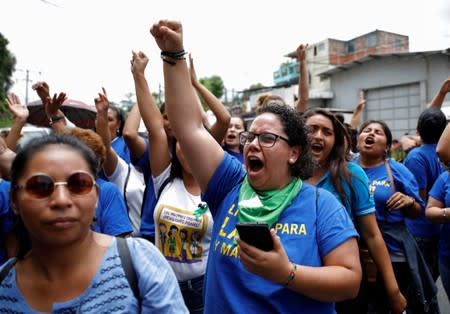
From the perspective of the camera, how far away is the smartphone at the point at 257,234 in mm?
1509

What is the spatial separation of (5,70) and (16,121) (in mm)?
26989

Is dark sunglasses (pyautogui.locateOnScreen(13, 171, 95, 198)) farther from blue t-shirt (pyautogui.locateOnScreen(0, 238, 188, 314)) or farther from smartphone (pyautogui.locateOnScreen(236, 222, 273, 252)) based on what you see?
smartphone (pyautogui.locateOnScreen(236, 222, 273, 252))

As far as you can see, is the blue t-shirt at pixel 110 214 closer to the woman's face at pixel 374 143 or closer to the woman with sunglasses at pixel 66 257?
the woman with sunglasses at pixel 66 257

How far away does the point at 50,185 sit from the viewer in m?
1.38

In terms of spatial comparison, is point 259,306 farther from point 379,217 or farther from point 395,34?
point 395,34

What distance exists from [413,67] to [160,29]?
21.4 meters

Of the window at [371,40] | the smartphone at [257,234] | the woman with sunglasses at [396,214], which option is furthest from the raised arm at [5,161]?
the window at [371,40]

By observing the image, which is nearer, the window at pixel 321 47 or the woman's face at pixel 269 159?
the woman's face at pixel 269 159

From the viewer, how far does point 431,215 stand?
3.48m

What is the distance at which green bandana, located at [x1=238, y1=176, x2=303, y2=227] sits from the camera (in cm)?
186

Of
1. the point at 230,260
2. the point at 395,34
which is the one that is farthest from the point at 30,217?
the point at 395,34

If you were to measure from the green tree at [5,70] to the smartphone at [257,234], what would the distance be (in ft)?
80.2

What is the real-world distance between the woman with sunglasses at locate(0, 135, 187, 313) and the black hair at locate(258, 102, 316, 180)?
928 mm

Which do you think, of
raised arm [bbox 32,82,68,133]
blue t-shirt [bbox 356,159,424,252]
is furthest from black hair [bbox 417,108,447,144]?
raised arm [bbox 32,82,68,133]
